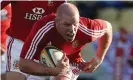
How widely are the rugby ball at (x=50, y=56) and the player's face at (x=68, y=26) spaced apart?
0.73 feet

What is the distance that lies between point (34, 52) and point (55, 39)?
0.81ft

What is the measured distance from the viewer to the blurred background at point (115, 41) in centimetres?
1084

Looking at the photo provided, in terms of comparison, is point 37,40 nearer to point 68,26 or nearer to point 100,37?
point 68,26

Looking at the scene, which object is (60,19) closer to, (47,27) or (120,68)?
(47,27)

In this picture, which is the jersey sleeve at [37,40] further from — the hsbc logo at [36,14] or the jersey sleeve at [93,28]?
the hsbc logo at [36,14]

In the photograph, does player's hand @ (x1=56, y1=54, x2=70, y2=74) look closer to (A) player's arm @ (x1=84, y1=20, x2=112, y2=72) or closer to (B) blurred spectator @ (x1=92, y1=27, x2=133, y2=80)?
(A) player's arm @ (x1=84, y1=20, x2=112, y2=72)

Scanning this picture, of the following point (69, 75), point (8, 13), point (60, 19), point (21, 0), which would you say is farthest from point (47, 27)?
point (8, 13)

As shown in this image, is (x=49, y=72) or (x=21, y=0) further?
(x=21, y=0)

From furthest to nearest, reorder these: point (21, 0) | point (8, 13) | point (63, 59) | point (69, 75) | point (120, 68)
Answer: point (120, 68)
point (8, 13)
point (21, 0)
point (69, 75)
point (63, 59)

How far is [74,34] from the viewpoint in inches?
259

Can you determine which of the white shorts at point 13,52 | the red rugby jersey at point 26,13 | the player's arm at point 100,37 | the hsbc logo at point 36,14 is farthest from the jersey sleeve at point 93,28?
the white shorts at point 13,52

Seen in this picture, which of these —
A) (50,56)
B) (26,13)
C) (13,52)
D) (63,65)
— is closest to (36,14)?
(26,13)

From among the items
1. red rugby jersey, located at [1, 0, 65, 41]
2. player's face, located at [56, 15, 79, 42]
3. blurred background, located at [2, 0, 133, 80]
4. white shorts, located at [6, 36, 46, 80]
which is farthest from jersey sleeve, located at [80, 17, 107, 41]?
blurred background, located at [2, 0, 133, 80]

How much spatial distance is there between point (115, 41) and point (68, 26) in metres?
4.48
